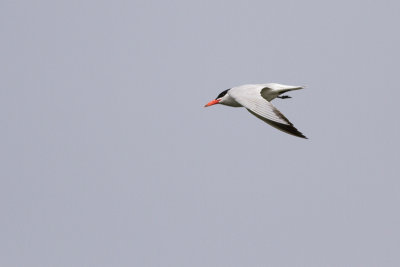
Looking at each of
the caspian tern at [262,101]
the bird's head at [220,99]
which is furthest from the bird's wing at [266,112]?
the bird's head at [220,99]

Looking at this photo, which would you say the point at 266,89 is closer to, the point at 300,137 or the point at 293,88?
the point at 293,88

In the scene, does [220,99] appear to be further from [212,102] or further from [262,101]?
[262,101]

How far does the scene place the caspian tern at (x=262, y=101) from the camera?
11.3 metres

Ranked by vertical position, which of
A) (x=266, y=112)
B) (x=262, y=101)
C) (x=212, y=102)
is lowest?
(x=266, y=112)

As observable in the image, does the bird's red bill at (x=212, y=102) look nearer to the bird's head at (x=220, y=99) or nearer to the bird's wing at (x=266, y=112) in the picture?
the bird's head at (x=220, y=99)

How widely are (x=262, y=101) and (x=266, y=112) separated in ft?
1.63

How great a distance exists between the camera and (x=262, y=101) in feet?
39.0

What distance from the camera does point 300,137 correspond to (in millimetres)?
11367

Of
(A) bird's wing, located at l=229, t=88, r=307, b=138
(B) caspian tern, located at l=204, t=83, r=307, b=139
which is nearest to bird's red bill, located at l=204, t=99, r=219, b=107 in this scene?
(B) caspian tern, located at l=204, t=83, r=307, b=139

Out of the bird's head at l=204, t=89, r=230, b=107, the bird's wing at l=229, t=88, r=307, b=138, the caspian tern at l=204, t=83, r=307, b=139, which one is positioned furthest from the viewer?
the bird's head at l=204, t=89, r=230, b=107

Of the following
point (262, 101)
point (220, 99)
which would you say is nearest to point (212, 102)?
point (220, 99)

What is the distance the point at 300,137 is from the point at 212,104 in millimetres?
4147

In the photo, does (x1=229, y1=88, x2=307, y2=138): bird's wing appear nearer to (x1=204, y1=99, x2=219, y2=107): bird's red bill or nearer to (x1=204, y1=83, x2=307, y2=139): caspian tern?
(x1=204, y1=83, x2=307, y2=139): caspian tern

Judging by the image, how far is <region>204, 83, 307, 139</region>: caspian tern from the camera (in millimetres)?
11305
